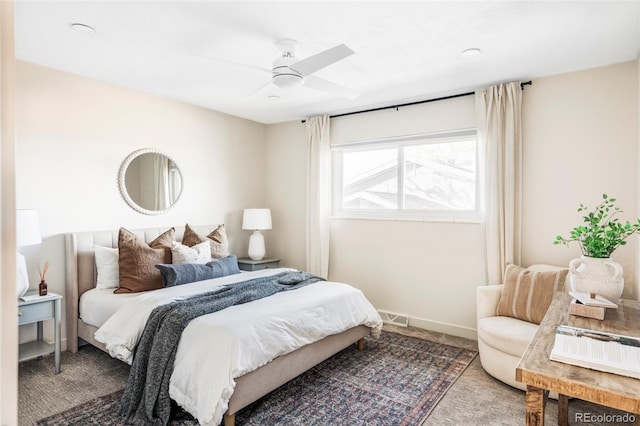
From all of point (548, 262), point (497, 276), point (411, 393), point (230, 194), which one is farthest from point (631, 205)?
point (230, 194)

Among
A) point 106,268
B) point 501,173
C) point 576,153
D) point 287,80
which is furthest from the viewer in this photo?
point 501,173

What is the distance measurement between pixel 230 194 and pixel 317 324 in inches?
105

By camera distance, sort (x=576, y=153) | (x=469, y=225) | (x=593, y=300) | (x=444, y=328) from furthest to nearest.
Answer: (x=444, y=328) → (x=469, y=225) → (x=576, y=153) → (x=593, y=300)

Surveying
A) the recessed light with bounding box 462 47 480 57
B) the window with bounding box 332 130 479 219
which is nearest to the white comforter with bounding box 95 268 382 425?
the window with bounding box 332 130 479 219

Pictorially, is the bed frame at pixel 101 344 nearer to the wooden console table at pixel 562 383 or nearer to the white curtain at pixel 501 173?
the white curtain at pixel 501 173

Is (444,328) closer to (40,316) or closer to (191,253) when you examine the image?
(191,253)

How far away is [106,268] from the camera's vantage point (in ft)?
11.1

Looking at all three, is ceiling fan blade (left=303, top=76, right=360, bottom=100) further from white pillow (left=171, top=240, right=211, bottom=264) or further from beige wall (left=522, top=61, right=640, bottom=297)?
white pillow (left=171, top=240, right=211, bottom=264)

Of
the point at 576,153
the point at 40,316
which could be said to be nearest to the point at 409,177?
the point at 576,153

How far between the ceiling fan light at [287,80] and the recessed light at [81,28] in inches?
50.1

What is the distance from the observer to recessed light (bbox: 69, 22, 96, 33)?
8.11 feet

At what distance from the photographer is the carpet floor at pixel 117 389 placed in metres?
2.39

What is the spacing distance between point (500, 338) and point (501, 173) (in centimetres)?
159

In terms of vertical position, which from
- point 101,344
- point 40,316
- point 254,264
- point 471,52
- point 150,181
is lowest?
point 101,344
